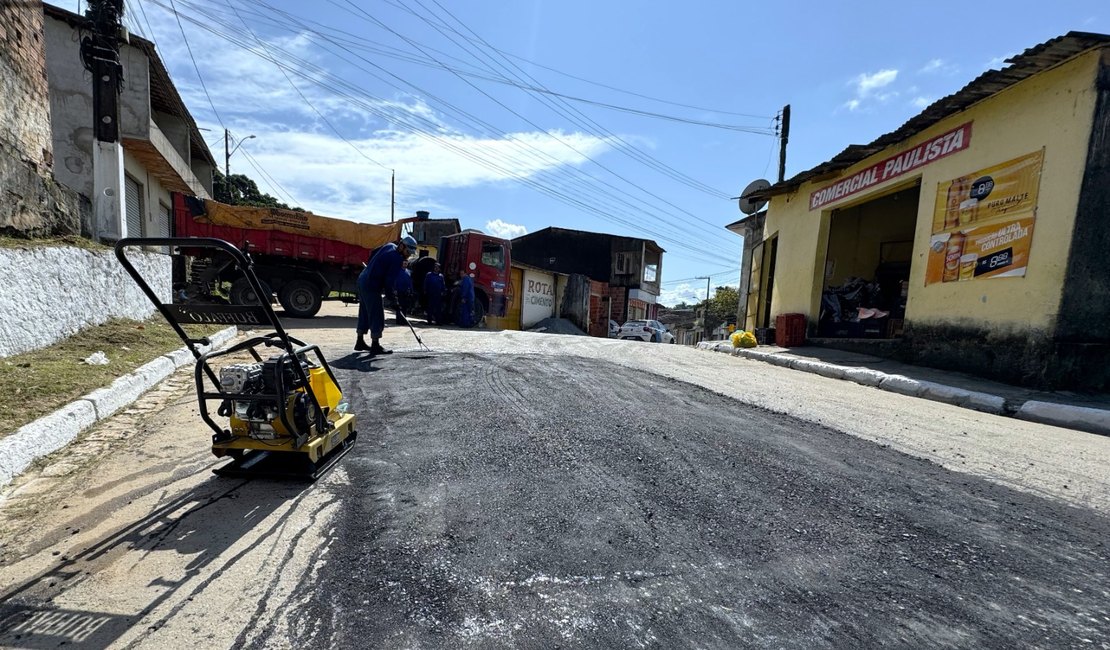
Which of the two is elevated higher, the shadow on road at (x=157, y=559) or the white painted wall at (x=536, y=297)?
the white painted wall at (x=536, y=297)

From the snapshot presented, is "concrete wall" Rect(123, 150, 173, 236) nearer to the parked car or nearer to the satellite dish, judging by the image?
the satellite dish

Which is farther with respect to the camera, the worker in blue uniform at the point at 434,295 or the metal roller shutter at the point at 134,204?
the metal roller shutter at the point at 134,204

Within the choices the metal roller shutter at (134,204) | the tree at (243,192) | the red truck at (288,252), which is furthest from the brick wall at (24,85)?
the tree at (243,192)

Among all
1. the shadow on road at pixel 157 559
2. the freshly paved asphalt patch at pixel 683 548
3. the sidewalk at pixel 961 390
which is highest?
the sidewalk at pixel 961 390

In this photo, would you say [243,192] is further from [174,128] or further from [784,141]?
[784,141]

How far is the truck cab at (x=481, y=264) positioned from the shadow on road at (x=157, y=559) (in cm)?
1135

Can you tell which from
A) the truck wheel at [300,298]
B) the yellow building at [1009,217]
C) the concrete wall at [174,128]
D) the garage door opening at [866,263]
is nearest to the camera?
the yellow building at [1009,217]

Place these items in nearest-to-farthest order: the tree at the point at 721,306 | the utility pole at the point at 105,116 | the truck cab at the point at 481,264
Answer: the utility pole at the point at 105,116, the truck cab at the point at 481,264, the tree at the point at 721,306

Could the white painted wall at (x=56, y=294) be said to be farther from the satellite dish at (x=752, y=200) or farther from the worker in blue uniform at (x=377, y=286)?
the satellite dish at (x=752, y=200)

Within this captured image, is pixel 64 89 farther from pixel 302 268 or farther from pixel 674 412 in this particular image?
pixel 674 412

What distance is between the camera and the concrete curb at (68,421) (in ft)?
9.03

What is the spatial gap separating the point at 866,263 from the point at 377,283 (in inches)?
466

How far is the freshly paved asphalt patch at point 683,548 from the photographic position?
5.70 ft

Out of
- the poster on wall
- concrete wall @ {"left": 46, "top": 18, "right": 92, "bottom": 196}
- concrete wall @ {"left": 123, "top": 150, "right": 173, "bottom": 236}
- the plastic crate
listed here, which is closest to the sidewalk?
the plastic crate
